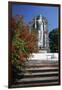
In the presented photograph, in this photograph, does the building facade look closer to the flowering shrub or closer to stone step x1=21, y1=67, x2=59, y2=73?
the flowering shrub

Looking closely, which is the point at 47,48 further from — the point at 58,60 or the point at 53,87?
the point at 53,87

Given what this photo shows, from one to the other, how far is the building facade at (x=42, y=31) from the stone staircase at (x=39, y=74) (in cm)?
18

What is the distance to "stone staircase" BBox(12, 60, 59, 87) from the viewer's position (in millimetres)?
2686

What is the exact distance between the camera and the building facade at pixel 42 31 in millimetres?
2725

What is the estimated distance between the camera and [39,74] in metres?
2.73

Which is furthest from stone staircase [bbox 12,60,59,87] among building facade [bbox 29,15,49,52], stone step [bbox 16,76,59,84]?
building facade [bbox 29,15,49,52]

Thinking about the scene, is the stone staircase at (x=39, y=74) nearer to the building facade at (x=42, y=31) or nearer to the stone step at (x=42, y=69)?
the stone step at (x=42, y=69)

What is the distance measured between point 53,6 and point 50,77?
0.83 meters

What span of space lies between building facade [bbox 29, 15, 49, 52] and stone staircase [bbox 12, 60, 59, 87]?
0.58ft

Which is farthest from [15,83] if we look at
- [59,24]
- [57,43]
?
[59,24]

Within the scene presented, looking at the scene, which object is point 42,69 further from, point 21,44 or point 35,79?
point 21,44

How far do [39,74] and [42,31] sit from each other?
1.62ft

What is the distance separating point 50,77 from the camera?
9.11 feet

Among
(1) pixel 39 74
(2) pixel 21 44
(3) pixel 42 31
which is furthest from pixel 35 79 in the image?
(3) pixel 42 31
